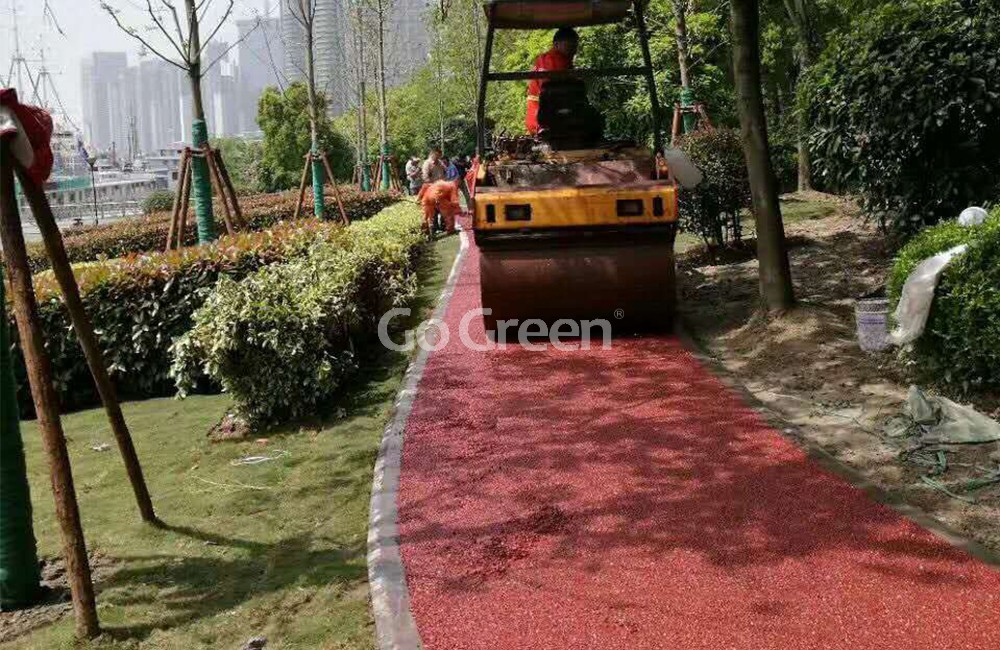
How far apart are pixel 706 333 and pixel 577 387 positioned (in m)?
2.28

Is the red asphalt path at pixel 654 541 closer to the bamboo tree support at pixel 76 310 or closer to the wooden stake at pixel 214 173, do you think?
the bamboo tree support at pixel 76 310

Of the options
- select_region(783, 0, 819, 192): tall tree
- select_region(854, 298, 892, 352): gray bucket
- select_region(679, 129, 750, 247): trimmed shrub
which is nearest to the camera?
select_region(854, 298, 892, 352): gray bucket

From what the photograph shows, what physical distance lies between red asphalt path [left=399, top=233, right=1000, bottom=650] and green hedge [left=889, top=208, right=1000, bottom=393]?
1.36m

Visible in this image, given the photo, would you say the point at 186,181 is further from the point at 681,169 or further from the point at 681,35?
the point at 681,35

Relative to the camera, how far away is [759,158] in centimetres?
910

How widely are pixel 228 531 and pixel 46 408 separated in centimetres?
154

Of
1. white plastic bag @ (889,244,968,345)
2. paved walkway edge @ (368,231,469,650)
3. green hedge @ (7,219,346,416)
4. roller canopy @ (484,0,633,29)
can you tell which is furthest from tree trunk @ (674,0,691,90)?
paved walkway edge @ (368,231,469,650)

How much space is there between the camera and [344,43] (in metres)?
40.3

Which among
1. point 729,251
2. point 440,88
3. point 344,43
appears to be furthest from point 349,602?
point 440,88

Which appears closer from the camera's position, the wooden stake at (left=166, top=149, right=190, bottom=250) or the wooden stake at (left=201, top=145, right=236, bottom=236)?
the wooden stake at (left=166, top=149, right=190, bottom=250)

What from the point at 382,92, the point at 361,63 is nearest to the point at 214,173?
the point at 382,92

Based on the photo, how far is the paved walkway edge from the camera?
416 centimetres

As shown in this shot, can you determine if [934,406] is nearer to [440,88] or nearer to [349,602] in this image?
[349,602]

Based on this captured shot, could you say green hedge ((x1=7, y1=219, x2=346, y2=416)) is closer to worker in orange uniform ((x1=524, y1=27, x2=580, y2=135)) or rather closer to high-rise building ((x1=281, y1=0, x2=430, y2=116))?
worker in orange uniform ((x1=524, y1=27, x2=580, y2=135))
